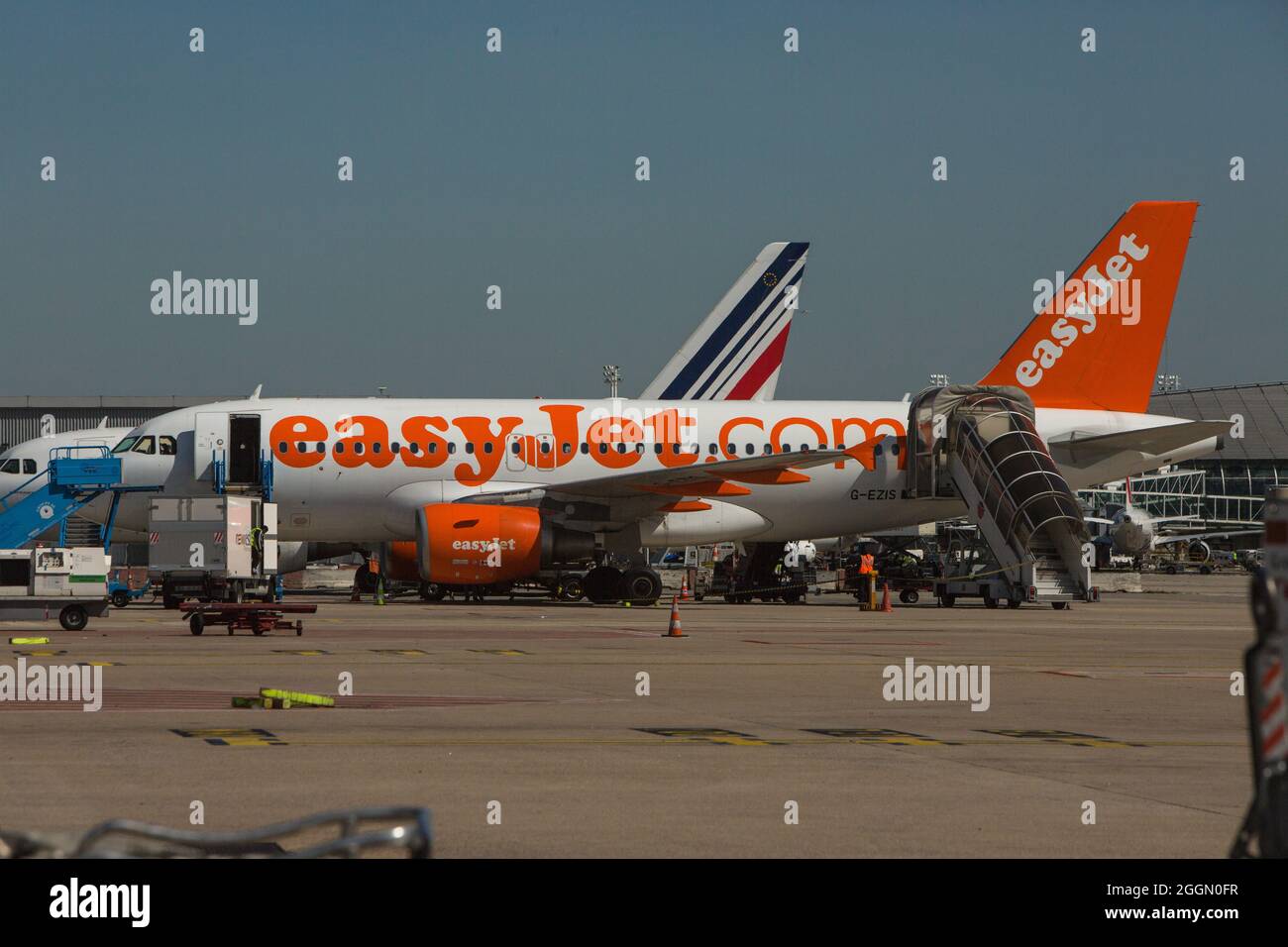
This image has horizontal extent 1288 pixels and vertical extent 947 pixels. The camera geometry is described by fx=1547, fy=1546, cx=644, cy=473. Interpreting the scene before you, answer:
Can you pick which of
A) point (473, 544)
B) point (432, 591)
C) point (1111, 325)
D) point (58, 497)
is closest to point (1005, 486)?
point (1111, 325)

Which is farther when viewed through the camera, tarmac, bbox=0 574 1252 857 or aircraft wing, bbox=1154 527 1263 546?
aircraft wing, bbox=1154 527 1263 546

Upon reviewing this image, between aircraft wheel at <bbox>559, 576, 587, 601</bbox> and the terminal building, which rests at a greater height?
the terminal building

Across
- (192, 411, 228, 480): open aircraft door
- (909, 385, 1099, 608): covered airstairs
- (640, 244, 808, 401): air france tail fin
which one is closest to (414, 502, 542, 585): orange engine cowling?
(192, 411, 228, 480): open aircraft door

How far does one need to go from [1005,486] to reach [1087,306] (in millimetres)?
7273

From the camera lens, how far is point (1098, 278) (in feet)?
134

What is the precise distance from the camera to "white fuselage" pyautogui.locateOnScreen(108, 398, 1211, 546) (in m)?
37.3

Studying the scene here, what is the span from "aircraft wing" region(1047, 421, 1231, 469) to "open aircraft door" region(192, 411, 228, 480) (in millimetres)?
20735

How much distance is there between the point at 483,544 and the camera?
3500 centimetres

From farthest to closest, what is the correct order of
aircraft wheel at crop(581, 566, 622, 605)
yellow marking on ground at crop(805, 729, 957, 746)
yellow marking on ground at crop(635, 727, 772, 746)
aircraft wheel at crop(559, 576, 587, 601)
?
aircraft wheel at crop(559, 576, 587, 601)
aircraft wheel at crop(581, 566, 622, 605)
yellow marking on ground at crop(805, 729, 957, 746)
yellow marking on ground at crop(635, 727, 772, 746)

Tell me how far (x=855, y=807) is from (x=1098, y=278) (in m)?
34.1

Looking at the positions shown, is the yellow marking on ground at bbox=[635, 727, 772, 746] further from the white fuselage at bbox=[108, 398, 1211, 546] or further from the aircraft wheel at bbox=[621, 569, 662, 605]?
the white fuselage at bbox=[108, 398, 1211, 546]

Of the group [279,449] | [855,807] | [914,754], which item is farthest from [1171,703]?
[279,449]

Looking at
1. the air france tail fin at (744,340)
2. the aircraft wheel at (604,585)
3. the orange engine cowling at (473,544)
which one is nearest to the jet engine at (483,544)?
the orange engine cowling at (473,544)
